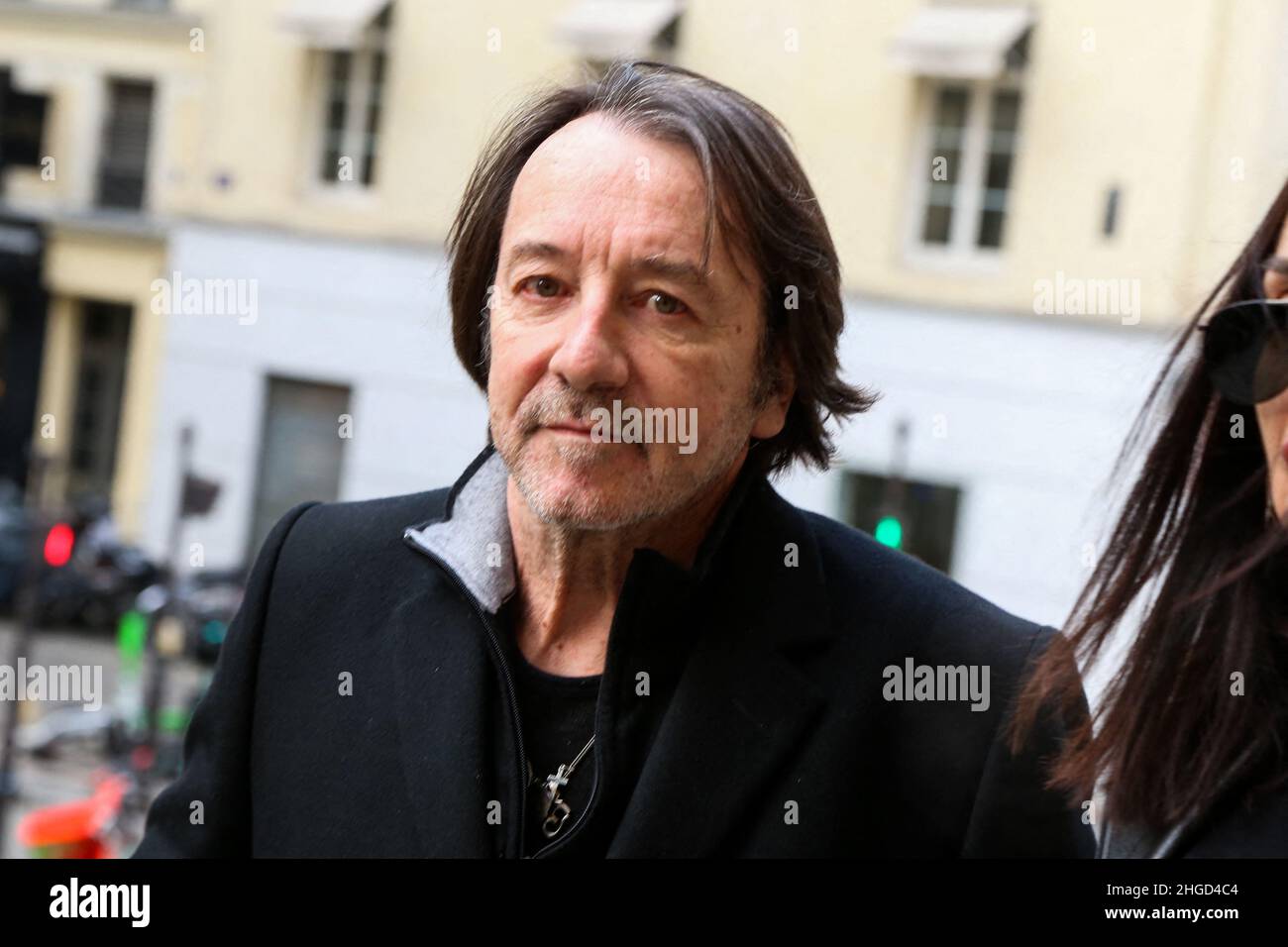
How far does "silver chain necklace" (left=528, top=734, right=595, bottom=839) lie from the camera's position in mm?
1702

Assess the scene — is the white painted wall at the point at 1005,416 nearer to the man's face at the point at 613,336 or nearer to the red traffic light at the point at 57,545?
the red traffic light at the point at 57,545

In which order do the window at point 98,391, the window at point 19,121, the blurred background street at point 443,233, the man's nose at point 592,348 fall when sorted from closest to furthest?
the man's nose at point 592,348
the blurred background street at point 443,233
the window at point 19,121
the window at point 98,391

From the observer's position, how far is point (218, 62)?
14492 mm

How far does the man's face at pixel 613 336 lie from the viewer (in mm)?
1645

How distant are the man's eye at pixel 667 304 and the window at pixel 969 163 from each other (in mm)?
9346

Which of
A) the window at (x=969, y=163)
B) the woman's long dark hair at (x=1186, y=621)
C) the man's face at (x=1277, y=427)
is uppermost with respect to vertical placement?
the window at (x=969, y=163)

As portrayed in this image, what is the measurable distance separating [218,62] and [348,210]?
2.09 m

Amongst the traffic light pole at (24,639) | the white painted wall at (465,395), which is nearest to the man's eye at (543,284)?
the traffic light pole at (24,639)

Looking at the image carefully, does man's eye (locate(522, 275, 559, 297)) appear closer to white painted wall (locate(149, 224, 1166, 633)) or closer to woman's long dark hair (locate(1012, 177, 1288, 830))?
woman's long dark hair (locate(1012, 177, 1288, 830))

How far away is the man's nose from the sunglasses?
523 mm

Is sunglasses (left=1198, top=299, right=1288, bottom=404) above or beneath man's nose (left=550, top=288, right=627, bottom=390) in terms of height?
above

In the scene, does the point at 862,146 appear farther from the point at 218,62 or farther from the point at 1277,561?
the point at 1277,561

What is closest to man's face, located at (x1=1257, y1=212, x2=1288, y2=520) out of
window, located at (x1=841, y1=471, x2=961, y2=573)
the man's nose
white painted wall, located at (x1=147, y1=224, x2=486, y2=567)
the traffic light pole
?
the man's nose

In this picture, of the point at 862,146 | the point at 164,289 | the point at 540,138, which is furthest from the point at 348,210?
the point at 540,138
